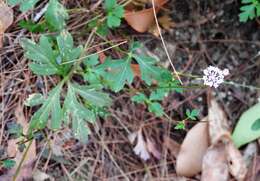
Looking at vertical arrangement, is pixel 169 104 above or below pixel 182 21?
below

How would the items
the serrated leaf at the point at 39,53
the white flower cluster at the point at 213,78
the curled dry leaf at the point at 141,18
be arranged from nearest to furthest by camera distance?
1. the white flower cluster at the point at 213,78
2. the serrated leaf at the point at 39,53
3. the curled dry leaf at the point at 141,18

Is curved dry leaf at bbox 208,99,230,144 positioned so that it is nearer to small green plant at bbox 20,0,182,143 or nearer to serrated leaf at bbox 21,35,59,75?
small green plant at bbox 20,0,182,143

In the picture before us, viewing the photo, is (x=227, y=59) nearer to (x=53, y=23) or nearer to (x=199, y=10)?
(x=199, y=10)

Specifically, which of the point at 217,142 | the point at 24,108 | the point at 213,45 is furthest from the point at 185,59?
the point at 24,108

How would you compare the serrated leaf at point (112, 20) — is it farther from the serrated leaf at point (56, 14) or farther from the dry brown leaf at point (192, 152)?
the dry brown leaf at point (192, 152)

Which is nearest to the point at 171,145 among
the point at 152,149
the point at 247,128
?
the point at 152,149

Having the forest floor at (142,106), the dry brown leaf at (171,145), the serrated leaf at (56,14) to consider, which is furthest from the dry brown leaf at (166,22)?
A: the serrated leaf at (56,14)
